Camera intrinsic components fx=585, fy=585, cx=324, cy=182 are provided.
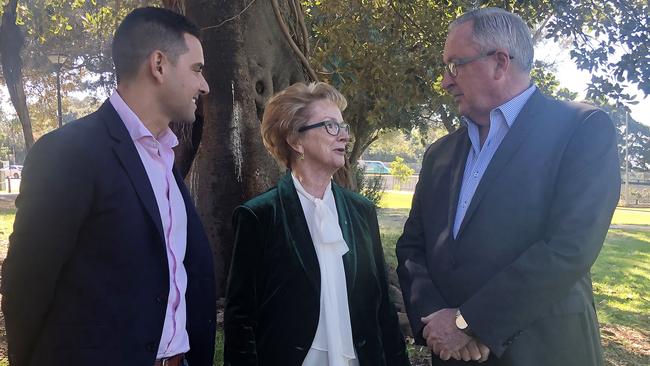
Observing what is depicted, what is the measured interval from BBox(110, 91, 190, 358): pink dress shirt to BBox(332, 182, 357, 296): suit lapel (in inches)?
28.4

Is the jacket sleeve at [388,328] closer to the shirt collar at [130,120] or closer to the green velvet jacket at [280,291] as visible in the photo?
the green velvet jacket at [280,291]

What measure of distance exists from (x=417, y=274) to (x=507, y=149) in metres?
0.67

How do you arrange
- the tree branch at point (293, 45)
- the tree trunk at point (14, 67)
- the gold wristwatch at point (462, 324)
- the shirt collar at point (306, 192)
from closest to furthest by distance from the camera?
the gold wristwatch at point (462, 324) → the shirt collar at point (306, 192) → the tree branch at point (293, 45) → the tree trunk at point (14, 67)

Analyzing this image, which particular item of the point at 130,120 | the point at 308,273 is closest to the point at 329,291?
the point at 308,273

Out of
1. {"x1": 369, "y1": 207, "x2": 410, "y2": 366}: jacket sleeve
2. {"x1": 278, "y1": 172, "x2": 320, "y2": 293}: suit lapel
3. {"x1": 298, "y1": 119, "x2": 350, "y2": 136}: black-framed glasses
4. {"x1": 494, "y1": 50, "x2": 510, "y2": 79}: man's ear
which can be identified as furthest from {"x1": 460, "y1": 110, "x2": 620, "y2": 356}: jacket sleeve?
{"x1": 298, "y1": 119, "x2": 350, "y2": 136}: black-framed glasses

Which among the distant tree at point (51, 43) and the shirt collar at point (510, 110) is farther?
the distant tree at point (51, 43)

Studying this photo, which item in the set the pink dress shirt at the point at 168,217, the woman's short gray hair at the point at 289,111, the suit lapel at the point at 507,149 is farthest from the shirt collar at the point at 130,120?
the suit lapel at the point at 507,149

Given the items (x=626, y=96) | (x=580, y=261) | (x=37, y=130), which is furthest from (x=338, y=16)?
(x=37, y=130)

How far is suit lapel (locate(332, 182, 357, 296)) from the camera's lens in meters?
2.59

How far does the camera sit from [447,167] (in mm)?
2723

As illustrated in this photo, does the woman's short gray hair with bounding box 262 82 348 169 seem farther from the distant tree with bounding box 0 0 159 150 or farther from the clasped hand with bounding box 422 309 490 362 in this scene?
the distant tree with bounding box 0 0 159 150

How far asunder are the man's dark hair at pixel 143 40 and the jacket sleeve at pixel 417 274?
4.31ft

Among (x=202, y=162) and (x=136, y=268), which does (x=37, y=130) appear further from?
(x=136, y=268)

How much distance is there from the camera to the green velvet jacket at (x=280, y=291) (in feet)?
8.15
